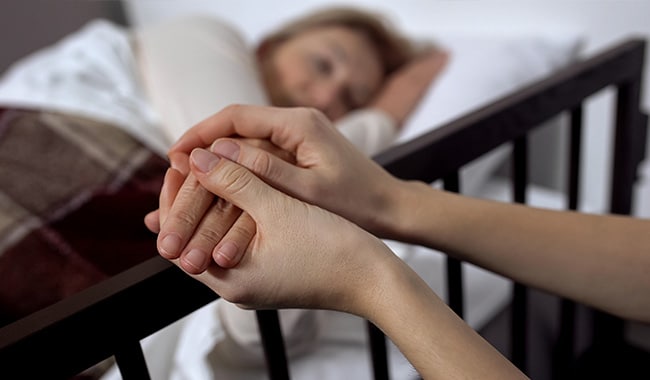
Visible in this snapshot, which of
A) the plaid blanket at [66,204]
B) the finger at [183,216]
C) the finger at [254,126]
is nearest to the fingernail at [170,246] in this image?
the finger at [183,216]

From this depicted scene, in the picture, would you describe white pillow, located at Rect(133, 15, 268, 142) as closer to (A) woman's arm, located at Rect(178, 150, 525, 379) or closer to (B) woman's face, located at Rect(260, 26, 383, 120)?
(B) woman's face, located at Rect(260, 26, 383, 120)

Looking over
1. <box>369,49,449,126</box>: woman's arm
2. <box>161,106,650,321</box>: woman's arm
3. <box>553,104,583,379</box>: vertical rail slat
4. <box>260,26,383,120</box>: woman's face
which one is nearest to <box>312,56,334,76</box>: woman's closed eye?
<box>260,26,383,120</box>: woman's face

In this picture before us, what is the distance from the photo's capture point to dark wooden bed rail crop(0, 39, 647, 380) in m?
0.39

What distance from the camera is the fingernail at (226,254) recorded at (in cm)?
40

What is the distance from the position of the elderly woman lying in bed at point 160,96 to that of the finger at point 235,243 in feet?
0.83

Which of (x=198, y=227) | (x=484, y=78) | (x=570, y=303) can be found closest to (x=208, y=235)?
(x=198, y=227)

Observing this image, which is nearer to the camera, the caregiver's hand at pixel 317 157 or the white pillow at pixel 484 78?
the caregiver's hand at pixel 317 157

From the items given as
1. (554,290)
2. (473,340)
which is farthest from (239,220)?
(554,290)

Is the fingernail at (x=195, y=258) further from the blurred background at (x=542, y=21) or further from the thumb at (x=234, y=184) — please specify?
the blurred background at (x=542, y=21)

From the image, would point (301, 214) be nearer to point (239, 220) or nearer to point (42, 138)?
point (239, 220)

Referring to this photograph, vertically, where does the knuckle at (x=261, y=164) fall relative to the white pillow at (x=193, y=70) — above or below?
above

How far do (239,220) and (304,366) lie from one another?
36 cm

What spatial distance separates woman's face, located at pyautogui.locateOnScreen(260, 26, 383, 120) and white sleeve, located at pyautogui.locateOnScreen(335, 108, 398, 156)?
0.54ft

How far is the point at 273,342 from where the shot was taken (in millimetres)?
520
